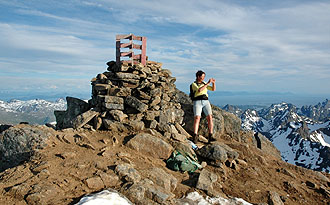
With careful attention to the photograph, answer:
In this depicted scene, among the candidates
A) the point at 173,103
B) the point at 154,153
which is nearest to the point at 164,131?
the point at 154,153

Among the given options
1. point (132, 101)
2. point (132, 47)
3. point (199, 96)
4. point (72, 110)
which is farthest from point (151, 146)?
point (72, 110)

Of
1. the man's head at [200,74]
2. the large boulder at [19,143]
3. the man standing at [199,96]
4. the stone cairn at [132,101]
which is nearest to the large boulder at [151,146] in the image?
the stone cairn at [132,101]

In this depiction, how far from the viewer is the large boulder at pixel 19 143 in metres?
11.2

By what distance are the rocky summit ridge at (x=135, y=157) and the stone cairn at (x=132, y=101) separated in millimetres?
68

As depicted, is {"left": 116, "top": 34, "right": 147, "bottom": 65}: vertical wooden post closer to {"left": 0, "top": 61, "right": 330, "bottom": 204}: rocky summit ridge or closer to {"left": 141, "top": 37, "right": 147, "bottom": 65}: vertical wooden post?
{"left": 141, "top": 37, "right": 147, "bottom": 65}: vertical wooden post

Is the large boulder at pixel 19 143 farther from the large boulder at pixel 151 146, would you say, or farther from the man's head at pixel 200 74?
the man's head at pixel 200 74

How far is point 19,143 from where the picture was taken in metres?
11.6

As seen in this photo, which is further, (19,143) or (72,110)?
(72,110)

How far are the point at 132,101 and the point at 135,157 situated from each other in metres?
4.89

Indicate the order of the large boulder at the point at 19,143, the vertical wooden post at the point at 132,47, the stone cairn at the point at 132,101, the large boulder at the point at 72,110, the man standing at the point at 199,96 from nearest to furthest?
the large boulder at the point at 19,143
the man standing at the point at 199,96
the stone cairn at the point at 132,101
the vertical wooden post at the point at 132,47
the large boulder at the point at 72,110

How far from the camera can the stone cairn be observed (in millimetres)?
14258

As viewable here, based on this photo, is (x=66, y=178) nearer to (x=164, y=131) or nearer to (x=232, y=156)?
(x=164, y=131)

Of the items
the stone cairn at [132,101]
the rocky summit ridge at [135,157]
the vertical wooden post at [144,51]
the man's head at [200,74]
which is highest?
the vertical wooden post at [144,51]

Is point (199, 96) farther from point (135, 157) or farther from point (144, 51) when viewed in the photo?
point (144, 51)
